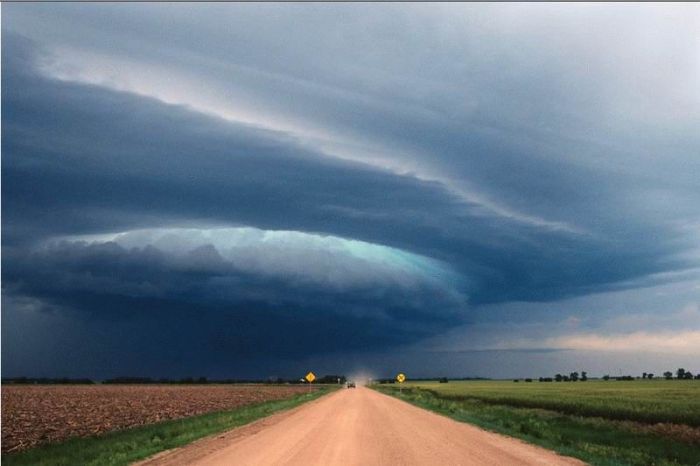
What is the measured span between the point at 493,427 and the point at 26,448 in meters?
20.8

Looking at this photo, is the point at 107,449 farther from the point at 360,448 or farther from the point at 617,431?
the point at 617,431

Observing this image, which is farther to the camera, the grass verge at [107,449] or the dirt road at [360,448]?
the grass verge at [107,449]

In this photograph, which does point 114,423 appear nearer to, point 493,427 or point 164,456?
point 164,456

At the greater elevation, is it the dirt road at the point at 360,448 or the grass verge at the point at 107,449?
the dirt road at the point at 360,448

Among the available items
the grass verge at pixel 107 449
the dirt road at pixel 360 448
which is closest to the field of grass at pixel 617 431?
the dirt road at pixel 360 448

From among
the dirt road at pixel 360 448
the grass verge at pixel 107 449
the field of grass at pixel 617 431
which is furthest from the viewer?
the field of grass at pixel 617 431

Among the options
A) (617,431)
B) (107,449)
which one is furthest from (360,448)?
(617,431)

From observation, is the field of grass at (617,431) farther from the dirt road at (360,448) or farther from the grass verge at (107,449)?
the grass verge at (107,449)

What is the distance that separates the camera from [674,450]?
25.2 metres

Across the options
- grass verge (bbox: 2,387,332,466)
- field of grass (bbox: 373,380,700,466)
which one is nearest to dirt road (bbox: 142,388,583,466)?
grass verge (bbox: 2,387,332,466)

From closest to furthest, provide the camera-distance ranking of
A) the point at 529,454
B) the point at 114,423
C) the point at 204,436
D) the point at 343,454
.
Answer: the point at 343,454
the point at 529,454
the point at 204,436
the point at 114,423

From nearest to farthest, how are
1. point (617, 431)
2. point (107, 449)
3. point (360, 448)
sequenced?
point (360, 448), point (107, 449), point (617, 431)

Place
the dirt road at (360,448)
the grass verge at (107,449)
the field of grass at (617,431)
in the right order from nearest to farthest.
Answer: the dirt road at (360,448) < the grass verge at (107,449) < the field of grass at (617,431)

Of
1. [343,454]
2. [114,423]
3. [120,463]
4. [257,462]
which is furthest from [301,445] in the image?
[114,423]
